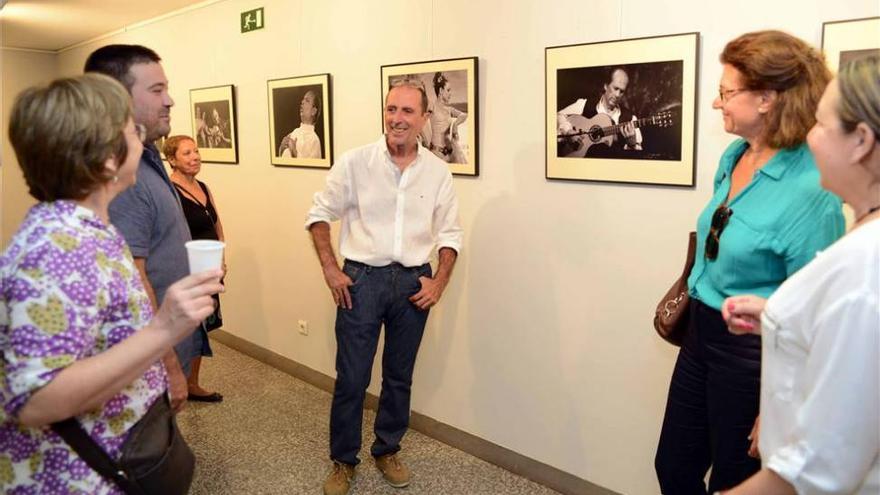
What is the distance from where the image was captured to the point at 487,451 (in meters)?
3.01

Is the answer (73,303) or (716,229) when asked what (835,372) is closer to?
(716,229)

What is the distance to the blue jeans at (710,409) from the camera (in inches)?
63.2

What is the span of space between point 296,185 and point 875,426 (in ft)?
11.4

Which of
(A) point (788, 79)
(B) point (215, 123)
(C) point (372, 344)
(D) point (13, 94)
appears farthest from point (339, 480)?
(D) point (13, 94)

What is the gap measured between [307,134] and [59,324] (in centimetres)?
287

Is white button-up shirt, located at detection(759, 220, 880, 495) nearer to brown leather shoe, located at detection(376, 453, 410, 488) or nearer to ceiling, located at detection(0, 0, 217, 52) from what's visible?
brown leather shoe, located at detection(376, 453, 410, 488)

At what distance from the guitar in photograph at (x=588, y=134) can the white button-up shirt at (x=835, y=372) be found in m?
1.35

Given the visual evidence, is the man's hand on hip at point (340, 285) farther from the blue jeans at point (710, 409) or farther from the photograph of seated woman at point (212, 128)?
the photograph of seated woman at point (212, 128)

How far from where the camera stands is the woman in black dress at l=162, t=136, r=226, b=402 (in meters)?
3.41

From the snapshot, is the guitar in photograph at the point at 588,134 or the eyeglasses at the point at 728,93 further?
the guitar in photograph at the point at 588,134

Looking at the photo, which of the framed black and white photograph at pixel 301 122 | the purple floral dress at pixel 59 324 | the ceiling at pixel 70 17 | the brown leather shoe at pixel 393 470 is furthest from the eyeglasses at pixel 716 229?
the ceiling at pixel 70 17

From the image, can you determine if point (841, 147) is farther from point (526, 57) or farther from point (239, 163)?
point (239, 163)

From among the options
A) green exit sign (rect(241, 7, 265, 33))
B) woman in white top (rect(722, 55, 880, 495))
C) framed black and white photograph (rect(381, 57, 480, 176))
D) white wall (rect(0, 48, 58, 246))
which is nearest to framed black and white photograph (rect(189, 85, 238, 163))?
green exit sign (rect(241, 7, 265, 33))

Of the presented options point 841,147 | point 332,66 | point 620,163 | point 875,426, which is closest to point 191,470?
point 875,426
